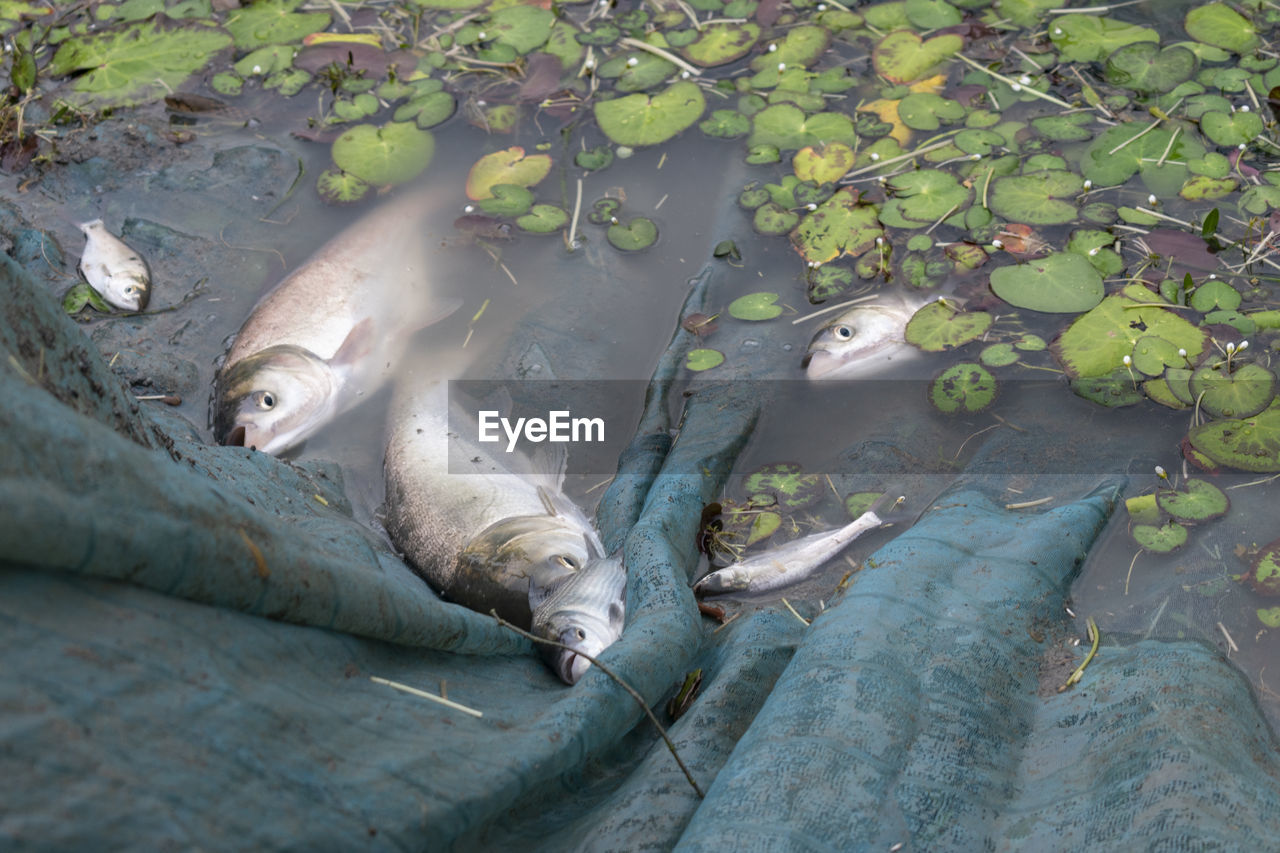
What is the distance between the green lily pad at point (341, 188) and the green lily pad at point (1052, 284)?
9.55ft

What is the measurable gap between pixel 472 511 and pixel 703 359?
3.43ft

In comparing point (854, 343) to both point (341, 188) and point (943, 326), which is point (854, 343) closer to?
point (943, 326)

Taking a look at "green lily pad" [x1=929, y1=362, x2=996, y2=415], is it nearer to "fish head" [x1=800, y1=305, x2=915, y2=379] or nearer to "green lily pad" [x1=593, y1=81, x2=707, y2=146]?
"fish head" [x1=800, y1=305, x2=915, y2=379]

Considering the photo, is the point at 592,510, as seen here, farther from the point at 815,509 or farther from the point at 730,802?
the point at 730,802

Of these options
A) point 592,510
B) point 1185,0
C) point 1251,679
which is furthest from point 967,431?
point 1185,0

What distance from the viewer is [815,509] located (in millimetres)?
2904

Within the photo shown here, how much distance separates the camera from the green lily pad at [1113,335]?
3.02 m

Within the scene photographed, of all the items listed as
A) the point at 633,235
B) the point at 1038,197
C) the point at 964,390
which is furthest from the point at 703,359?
the point at 1038,197

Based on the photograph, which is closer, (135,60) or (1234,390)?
(1234,390)

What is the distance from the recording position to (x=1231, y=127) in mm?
3643


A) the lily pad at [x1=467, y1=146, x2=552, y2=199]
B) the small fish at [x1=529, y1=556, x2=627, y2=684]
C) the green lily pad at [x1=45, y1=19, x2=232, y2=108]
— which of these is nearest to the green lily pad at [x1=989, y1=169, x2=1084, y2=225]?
the lily pad at [x1=467, y1=146, x2=552, y2=199]

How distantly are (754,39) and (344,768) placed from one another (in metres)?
4.28

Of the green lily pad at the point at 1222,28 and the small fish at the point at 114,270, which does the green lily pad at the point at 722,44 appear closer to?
the green lily pad at the point at 1222,28

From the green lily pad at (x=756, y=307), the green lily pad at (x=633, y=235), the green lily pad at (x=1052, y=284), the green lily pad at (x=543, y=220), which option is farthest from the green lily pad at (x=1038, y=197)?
the green lily pad at (x=543, y=220)
